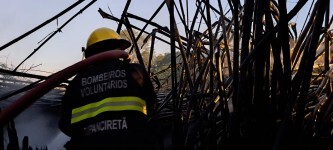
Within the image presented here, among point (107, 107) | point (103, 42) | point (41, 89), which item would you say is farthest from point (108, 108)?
point (41, 89)

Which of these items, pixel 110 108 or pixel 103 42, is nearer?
pixel 110 108

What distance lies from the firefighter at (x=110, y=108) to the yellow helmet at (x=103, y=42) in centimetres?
26

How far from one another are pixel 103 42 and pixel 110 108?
63cm

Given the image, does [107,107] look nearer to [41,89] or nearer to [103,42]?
[103,42]

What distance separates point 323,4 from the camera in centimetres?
124

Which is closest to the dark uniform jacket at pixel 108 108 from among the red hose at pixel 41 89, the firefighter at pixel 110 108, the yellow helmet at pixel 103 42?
the firefighter at pixel 110 108

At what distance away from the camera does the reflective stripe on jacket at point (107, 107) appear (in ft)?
7.51

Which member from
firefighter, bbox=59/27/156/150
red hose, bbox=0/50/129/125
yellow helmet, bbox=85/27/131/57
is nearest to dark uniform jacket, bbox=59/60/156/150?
firefighter, bbox=59/27/156/150

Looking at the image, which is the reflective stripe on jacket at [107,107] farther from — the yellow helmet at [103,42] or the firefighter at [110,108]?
the yellow helmet at [103,42]

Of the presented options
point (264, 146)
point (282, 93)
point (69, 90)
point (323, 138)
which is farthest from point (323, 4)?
point (69, 90)

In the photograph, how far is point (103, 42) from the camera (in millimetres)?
2646

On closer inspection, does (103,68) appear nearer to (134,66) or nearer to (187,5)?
(134,66)

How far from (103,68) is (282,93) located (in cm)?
135

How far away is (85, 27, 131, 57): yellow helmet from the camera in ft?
8.70
